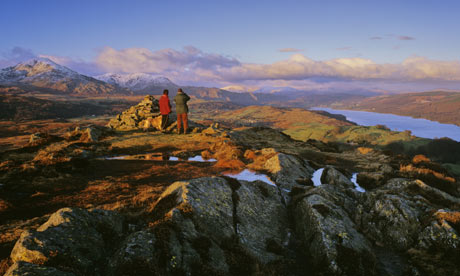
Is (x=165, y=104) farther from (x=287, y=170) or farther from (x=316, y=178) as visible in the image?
(x=316, y=178)

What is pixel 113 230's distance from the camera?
830 centimetres

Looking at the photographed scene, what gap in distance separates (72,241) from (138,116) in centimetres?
3961

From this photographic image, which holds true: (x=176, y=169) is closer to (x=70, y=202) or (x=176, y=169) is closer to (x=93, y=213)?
(x=70, y=202)

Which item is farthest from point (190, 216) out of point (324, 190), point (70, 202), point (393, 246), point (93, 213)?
point (393, 246)

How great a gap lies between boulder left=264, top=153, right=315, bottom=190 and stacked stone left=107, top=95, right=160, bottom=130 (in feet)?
97.1

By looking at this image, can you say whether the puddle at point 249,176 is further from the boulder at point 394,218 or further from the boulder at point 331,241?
the boulder at point 394,218

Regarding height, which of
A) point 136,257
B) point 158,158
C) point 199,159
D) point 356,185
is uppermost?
point 136,257

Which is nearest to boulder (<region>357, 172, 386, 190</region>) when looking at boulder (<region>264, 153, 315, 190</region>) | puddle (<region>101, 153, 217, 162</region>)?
boulder (<region>264, 153, 315, 190</region>)

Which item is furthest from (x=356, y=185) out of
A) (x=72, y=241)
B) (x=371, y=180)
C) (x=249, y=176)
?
(x=72, y=241)

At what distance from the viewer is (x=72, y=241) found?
6.84 meters

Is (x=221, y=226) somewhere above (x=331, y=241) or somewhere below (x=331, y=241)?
above

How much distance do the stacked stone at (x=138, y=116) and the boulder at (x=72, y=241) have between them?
3491 centimetres

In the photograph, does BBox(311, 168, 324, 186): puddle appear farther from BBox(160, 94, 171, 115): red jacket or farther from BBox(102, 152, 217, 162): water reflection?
BBox(160, 94, 171, 115): red jacket

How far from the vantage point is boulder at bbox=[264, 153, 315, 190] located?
1623 centimetres
